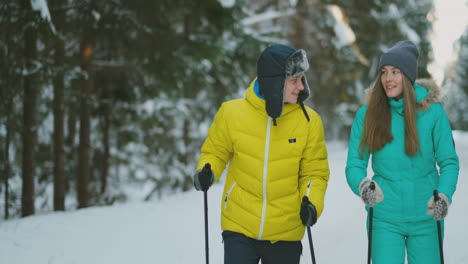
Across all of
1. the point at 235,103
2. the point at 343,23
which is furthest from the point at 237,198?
the point at 343,23

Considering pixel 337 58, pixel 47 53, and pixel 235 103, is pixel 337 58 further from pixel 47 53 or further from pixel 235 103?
pixel 235 103

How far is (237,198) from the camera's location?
2.93m

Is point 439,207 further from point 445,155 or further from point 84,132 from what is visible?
point 84,132

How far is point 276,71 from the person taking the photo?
2.86 meters

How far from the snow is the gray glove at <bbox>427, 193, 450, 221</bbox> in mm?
2714

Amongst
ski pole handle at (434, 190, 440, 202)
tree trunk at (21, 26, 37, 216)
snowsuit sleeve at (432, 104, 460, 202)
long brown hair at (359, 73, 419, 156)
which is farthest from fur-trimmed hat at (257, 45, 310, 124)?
tree trunk at (21, 26, 37, 216)

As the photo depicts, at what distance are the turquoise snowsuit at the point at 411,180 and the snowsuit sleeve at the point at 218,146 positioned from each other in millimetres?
904

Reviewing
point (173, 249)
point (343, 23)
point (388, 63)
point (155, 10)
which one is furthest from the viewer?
point (343, 23)

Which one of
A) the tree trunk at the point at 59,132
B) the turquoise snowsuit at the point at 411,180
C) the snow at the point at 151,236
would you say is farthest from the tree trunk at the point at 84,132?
the turquoise snowsuit at the point at 411,180

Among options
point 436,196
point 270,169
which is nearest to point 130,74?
point 270,169

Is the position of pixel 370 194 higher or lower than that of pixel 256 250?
higher

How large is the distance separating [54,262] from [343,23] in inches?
392

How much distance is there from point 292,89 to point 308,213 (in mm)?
816

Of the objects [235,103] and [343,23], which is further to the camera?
[343,23]
